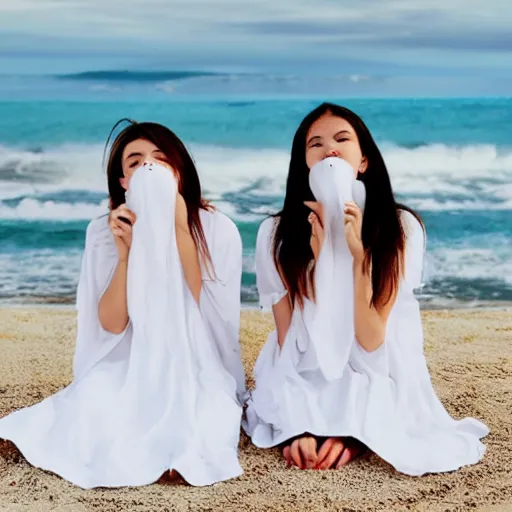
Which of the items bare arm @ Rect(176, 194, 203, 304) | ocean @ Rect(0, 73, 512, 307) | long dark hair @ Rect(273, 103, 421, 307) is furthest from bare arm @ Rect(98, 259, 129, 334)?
ocean @ Rect(0, 73, 512, 307)

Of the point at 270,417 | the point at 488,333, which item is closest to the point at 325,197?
the point at 270,417

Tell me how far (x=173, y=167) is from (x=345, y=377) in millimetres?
597

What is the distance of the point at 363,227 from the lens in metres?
2.19

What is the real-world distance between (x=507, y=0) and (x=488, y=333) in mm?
4191

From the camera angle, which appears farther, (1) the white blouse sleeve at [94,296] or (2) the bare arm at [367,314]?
(1) the white blouse sleeve at [94,296]

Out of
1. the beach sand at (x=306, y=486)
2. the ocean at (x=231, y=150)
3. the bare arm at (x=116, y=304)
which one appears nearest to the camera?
the beach sand at (x=306, y=486)

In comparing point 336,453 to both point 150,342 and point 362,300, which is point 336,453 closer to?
point 362,300

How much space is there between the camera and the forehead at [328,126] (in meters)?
2.16

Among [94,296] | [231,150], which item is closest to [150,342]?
[94,296]

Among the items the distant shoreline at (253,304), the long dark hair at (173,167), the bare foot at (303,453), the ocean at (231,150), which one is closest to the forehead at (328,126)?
the long dark hair at (173,167)

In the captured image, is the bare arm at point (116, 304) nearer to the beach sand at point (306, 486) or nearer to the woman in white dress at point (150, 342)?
the woman in white dress at point (150, 342)

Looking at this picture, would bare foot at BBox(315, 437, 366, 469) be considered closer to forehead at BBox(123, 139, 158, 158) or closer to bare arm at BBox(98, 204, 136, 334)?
bare arm at BBox(98, 204, 136, 334)

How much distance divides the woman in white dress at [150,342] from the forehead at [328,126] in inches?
11.5

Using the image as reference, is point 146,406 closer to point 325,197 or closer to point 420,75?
point 325,197
